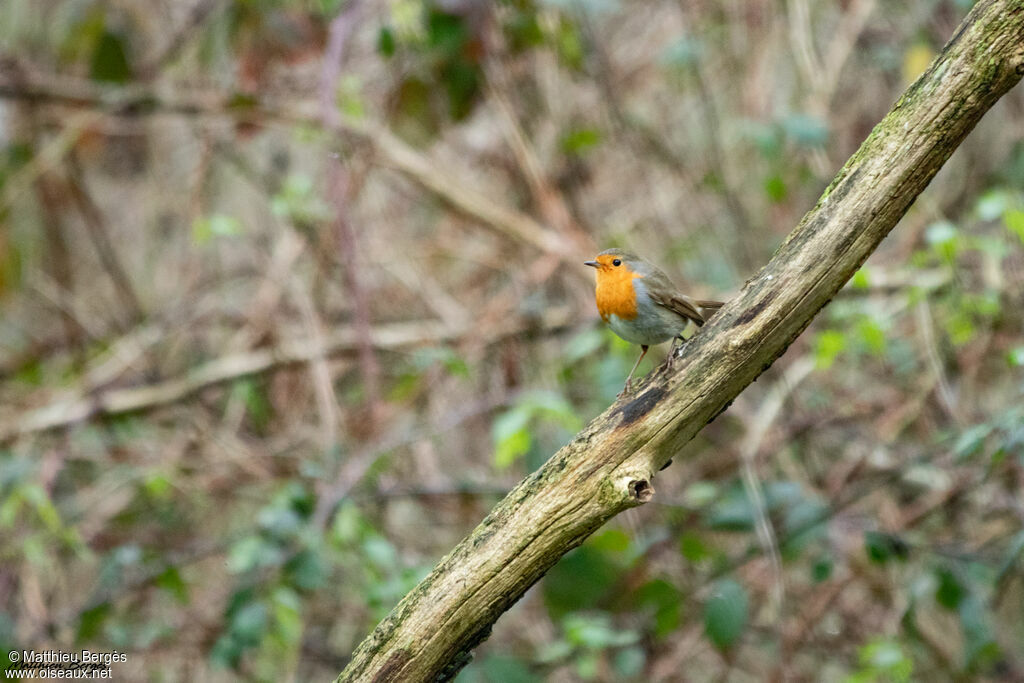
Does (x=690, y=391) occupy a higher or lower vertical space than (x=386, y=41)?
lower

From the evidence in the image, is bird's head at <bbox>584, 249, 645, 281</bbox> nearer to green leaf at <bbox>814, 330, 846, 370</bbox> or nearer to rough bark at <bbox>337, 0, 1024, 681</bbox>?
rough bark at <bbox>337, 0, 1024, 681</bbox>

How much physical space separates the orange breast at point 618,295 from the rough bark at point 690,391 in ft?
2.02

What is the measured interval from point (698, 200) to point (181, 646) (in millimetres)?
3417

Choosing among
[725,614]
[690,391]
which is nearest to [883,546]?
[725,614]

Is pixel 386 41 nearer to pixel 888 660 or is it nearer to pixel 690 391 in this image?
pixel 690 391

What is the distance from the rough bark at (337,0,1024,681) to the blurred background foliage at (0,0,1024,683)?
1251 millimetres

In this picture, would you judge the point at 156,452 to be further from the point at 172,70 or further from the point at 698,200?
the point at 698,200

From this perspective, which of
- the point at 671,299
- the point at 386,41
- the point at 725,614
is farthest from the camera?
the point at 386,41

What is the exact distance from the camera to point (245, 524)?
17.1 ft

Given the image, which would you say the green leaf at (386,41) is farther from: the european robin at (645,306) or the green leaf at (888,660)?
the green leaf at (888,660)

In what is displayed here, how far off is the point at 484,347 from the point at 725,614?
1756mm

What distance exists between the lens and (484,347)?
4305 millimetres

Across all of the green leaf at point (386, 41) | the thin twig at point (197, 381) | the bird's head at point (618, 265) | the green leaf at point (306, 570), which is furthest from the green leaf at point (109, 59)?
the bird's head at point (618, 265)

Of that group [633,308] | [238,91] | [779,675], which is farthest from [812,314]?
[238,91]
